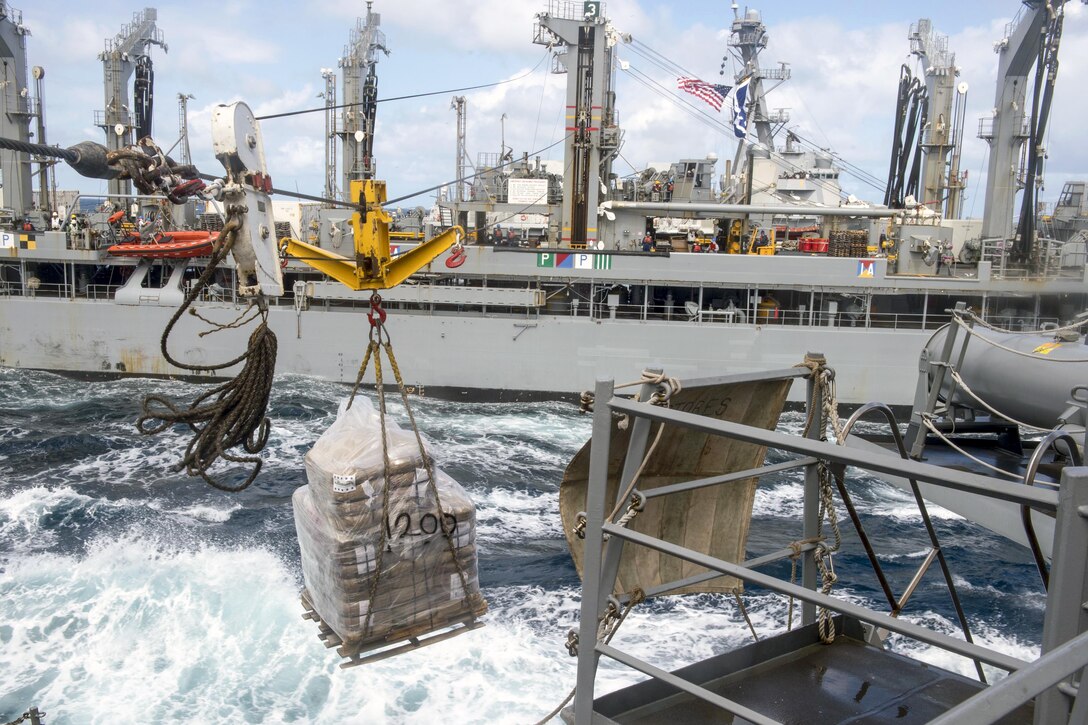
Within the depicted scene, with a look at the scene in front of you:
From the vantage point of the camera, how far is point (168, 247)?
20.6 metres

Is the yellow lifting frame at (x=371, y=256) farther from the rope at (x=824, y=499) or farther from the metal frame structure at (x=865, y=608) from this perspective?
the rope at (x=824, y=499)

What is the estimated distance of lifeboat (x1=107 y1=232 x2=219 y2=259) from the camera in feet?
67.2

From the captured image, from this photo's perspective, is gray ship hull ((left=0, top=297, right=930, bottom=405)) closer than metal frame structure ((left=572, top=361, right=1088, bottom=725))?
No

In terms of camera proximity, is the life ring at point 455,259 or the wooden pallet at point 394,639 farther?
the life ring at point 455,259

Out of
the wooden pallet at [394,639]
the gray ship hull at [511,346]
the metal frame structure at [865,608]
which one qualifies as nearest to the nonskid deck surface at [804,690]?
the metal frame structure at [865,608]

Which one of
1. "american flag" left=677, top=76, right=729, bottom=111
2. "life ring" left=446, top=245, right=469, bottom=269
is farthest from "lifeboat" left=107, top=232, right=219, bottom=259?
"american flag" left=677, top=76, right=729, bottom=111

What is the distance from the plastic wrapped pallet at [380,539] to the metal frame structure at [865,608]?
1.86 m

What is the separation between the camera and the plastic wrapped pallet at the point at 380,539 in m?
4.58

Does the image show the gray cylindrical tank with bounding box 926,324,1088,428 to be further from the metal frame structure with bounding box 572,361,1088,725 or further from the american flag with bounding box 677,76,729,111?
the american flag with bounding box 677,76,729,111

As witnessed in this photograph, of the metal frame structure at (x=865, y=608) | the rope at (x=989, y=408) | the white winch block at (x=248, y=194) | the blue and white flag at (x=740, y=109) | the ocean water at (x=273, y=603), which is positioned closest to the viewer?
the metal frame structure at (x=865, y=608)

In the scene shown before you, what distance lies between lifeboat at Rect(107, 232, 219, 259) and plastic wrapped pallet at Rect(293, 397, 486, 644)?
55.9 ft

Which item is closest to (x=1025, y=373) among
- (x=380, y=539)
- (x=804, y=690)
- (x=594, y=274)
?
(x=804, y=690)

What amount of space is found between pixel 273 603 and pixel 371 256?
578cm

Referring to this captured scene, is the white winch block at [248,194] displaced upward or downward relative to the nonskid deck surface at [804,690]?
upward
